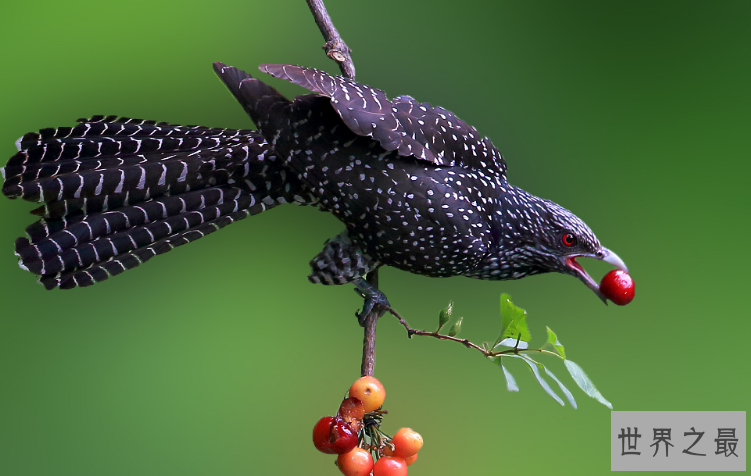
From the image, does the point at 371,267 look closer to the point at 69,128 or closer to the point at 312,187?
the point at 312,187

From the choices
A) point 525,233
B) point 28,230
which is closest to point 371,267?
point 525,233

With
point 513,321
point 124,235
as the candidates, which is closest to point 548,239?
point 513,321

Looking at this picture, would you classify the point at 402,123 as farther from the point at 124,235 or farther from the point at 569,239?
the point at 124,235

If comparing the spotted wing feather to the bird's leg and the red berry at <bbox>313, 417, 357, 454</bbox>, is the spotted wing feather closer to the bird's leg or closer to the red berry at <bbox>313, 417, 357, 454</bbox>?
the bird's leg

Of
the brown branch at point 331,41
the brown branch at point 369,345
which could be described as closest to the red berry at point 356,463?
the brown branch at point 369,345

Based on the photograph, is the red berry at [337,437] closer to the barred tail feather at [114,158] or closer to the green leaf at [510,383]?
the green leaf at [510,383]

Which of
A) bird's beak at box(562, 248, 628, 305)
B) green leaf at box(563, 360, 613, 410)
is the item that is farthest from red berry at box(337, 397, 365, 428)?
bird's beak at box(562, 248, 628, 305)
